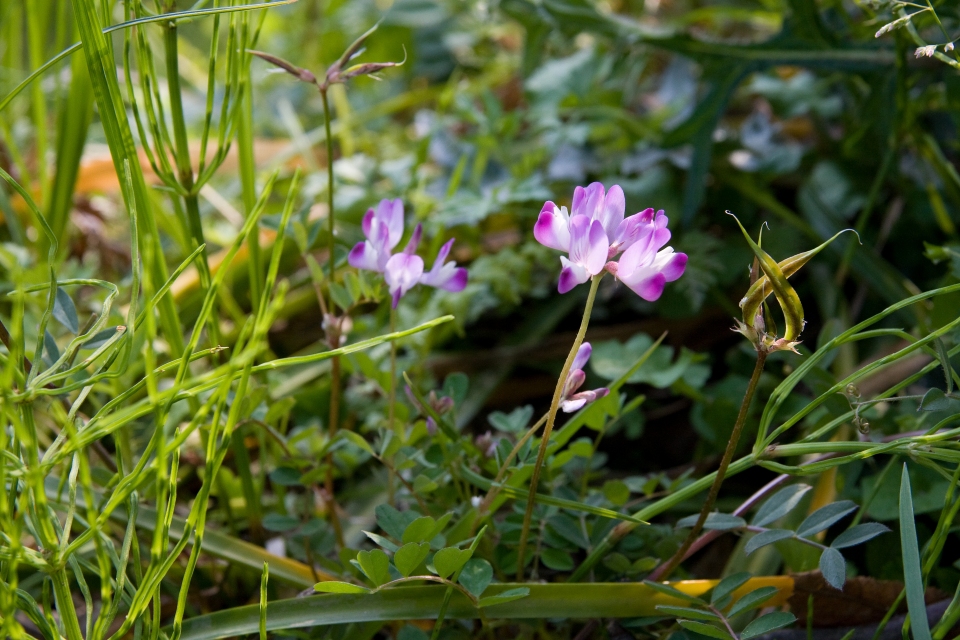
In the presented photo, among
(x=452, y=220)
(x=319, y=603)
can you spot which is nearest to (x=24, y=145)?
(x=452, y=220)

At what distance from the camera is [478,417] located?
91 centimetres

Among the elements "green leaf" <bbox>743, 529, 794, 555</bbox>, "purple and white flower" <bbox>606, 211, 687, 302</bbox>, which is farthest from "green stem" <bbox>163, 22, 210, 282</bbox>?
"green leaf" <bbox>743, 529, 794, 555</bbox>

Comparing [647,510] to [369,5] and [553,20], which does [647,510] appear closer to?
[553,20]

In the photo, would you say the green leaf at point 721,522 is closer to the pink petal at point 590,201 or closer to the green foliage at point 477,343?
the green foliage at point 477,343

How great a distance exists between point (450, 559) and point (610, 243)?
0.21 m

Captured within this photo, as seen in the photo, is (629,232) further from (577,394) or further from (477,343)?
(477,343)

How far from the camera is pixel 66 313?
1.65ft

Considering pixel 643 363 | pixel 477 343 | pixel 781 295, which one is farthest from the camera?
pixel 477 343

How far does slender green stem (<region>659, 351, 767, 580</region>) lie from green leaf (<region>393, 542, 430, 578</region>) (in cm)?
18

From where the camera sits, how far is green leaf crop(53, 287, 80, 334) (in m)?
0.49

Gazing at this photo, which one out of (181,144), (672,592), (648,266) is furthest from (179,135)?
(672,592)

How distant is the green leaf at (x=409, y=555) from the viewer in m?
0.44

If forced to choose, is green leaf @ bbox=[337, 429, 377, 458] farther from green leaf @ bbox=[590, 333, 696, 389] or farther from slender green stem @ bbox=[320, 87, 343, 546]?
green leaf @ bbox=[590, 333, 696, 389]

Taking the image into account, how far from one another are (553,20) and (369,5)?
0.80m
